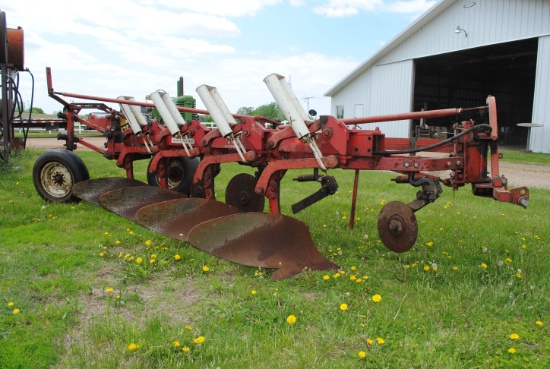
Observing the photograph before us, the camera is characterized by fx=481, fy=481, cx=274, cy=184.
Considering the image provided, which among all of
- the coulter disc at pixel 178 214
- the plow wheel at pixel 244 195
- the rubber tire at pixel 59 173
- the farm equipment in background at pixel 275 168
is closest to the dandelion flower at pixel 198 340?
the farm equipment in background at pixel 275 168

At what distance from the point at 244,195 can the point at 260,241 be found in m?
1.46

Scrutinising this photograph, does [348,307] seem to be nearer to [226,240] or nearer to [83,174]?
[226,240]

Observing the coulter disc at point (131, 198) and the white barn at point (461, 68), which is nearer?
the coulter disc at point (131, 198)

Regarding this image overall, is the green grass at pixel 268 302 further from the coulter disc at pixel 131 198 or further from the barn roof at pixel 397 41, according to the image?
the barn roof at pixel 397 41

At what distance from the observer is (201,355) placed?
2.63 m

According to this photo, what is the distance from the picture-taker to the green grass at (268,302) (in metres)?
2.67

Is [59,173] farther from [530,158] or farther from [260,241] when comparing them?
[530,158]

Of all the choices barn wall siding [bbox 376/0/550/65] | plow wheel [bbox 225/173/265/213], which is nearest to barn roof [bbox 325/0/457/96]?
barn wall siding [bbox 376/0/550/65]

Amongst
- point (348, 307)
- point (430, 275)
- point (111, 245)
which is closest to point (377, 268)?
point (430, 275)

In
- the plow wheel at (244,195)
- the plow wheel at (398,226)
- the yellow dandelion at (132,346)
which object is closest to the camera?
the yellow dandelion at (132,346)

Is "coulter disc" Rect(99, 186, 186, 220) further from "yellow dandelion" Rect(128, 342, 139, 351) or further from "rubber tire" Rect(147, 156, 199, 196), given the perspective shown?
"yellow dandelion" Rect(128, 342, 139, 351)

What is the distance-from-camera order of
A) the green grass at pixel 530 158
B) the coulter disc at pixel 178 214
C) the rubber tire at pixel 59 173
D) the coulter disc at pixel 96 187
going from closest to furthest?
the coulter disc at pixel 178 214 < the coulter disc at pixel 96 187 < the rubber tire at pixel 59 173 < the green grass at pixel 530 158

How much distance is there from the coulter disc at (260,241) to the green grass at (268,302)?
139mm

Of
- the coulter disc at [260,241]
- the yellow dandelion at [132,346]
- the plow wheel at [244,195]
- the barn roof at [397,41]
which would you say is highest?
the barn roof at [397,41]
